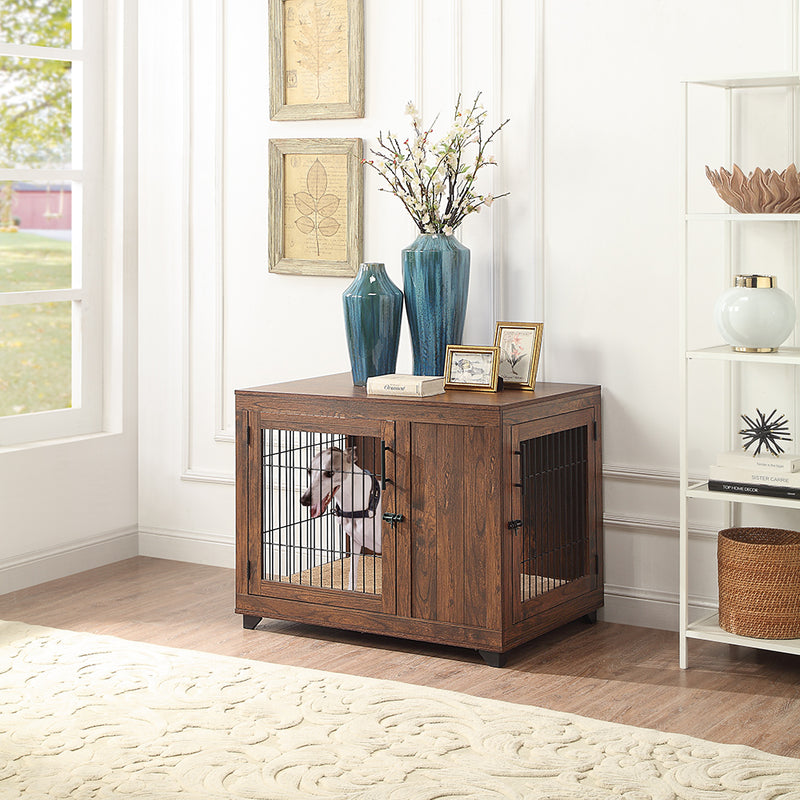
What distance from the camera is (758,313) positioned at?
10.5 ft

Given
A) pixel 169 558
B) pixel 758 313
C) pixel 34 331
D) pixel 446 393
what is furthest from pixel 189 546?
pixel 34 331

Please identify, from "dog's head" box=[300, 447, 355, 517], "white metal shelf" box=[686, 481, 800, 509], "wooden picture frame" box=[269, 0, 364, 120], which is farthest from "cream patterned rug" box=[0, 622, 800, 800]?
"wooden picture frame" box=[269, 0, 364, 120]

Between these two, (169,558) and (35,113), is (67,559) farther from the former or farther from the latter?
(35,113)

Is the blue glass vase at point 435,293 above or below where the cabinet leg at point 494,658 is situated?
above

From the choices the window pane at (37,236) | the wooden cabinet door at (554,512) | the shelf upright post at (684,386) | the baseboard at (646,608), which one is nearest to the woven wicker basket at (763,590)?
the shelf upright post at (684,386)

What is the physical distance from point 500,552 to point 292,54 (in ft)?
6.68

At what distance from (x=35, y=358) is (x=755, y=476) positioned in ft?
17.7

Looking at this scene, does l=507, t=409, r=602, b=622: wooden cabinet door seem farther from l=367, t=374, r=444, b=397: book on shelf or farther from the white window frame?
the white window frame

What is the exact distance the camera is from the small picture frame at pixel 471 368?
11.7 feet

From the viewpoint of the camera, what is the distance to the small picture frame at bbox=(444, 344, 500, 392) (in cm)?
357

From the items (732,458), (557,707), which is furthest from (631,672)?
(732,458)

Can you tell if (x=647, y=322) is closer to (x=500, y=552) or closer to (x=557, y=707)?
(x=500, y=552)

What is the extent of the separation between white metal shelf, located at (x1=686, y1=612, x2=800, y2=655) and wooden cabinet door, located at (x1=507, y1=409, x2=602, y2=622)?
1.34ft

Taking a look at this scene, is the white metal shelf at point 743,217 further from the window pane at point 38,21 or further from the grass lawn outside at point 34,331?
the window pane at point 38,21
